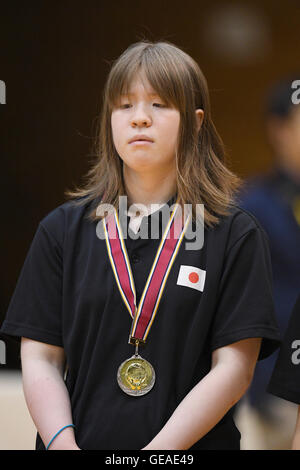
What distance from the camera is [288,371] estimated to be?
178 cm

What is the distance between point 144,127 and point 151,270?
356 millimetres

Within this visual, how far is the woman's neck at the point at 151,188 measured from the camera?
1.91m

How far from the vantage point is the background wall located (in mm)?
4543

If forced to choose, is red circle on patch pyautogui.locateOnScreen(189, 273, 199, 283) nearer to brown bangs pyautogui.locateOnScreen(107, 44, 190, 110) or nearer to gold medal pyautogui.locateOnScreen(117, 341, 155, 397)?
gold medal pyautogui.locateOnScreen(117, 341, 155, 397)

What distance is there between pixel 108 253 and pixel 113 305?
0.15 m

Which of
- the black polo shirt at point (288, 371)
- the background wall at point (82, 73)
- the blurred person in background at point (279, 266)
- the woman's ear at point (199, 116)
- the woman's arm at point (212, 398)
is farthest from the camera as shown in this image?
the background wall at point (82, 73)

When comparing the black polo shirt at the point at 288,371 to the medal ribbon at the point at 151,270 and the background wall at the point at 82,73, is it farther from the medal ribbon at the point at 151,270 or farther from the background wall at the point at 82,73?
the background wall at the point at 82,73

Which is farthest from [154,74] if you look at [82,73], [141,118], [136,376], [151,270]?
[82,73]

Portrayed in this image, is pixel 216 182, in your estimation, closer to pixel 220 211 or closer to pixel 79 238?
pixel 220 211

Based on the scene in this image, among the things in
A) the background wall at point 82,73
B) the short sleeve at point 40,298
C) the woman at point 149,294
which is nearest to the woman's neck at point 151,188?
the woman at point 149,294

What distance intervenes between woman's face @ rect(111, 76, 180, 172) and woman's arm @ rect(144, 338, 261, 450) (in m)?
0.51

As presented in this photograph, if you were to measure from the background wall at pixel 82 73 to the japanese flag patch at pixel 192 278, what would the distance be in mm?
2771

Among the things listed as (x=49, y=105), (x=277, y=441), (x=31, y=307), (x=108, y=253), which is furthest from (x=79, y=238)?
(x=49, y=105)

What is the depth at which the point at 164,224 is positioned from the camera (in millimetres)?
1884
